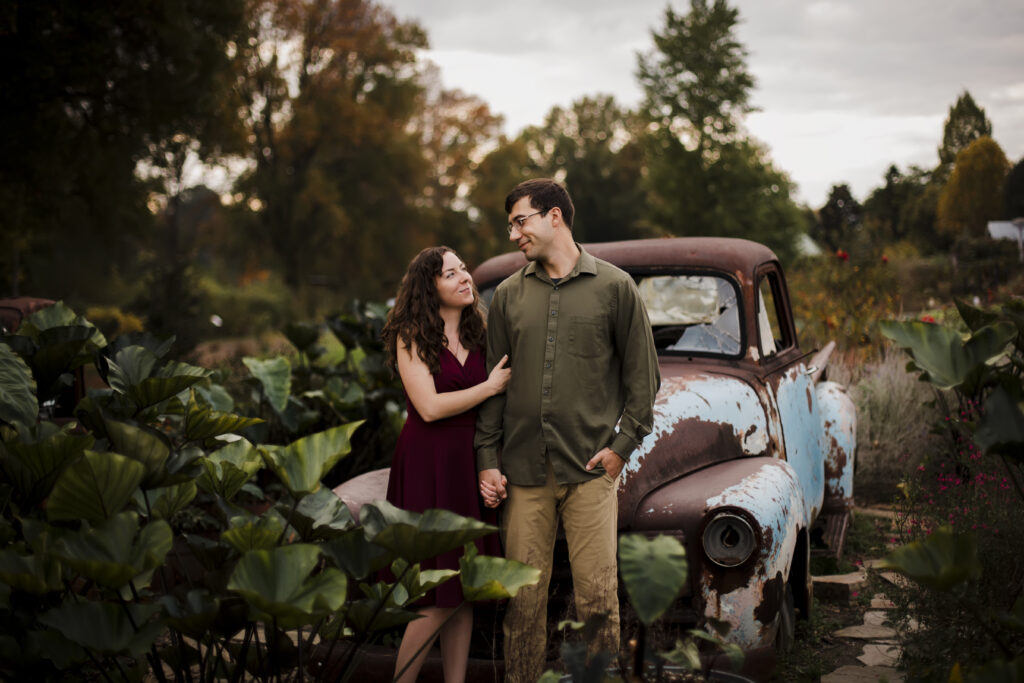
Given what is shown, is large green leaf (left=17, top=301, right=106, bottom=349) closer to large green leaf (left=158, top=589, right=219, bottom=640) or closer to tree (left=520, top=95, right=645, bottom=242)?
large green leaf (left=158, top=589, right=219, bottom=640)

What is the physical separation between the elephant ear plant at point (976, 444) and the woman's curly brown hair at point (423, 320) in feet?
4.64

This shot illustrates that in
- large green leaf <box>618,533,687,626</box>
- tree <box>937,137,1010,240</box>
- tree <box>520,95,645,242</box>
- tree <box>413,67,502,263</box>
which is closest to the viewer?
large green leaf <box>618,533,687,626</box>

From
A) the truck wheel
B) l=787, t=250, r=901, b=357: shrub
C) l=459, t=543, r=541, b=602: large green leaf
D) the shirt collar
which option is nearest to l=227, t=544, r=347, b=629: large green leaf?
l=459, t=543, r=541, b=602: large green leaf

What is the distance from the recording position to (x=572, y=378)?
9.73ft

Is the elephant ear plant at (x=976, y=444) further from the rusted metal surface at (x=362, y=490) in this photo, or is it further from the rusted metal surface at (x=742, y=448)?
the rusted metal surface at (x=362, y=490)

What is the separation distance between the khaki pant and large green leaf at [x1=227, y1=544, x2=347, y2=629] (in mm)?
1103

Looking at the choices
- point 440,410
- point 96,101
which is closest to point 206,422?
point 440,410

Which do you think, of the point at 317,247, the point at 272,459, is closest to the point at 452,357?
the point at 272,459

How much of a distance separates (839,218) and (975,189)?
4.44 meters

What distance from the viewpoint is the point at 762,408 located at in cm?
396

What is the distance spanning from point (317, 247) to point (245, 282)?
2.77 meters

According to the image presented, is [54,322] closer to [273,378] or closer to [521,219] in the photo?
[273,378]

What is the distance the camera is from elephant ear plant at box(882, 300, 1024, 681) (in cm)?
195

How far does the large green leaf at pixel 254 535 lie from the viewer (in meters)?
2.18
